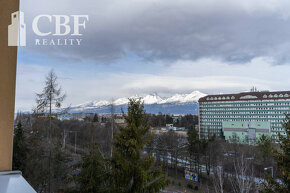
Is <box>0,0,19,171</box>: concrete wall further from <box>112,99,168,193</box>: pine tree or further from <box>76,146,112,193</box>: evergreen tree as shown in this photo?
<box>76,146,112,193</box>: evergreen tree

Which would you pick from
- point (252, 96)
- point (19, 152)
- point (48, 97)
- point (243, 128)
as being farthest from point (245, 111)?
point (19, 152)

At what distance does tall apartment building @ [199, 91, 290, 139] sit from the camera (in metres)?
39.5

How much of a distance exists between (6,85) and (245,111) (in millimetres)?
50088

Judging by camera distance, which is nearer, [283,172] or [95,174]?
[283,172]

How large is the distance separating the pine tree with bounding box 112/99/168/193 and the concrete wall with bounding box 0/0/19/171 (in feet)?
13.0

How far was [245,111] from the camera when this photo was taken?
45281mm

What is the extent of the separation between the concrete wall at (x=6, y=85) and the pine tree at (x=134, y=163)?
3954 mm

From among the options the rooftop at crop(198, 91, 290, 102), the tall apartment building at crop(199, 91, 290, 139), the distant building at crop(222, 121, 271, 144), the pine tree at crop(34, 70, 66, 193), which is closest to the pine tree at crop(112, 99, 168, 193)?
the pine tree at crop(34, 70, 66, 193)

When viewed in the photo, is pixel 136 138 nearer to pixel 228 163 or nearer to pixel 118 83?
pixel 228 163

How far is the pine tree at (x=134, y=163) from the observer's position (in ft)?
16.0

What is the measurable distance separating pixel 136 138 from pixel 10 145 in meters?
4.17

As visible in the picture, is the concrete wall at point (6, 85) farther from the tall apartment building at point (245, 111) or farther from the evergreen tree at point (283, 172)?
the tall apartment building at point (245, 111)

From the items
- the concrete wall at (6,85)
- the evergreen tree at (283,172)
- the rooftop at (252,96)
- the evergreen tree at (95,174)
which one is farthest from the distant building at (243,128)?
the concrete wall at (6,85)

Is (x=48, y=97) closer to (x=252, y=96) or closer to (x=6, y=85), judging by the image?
(x=6, y=85)
